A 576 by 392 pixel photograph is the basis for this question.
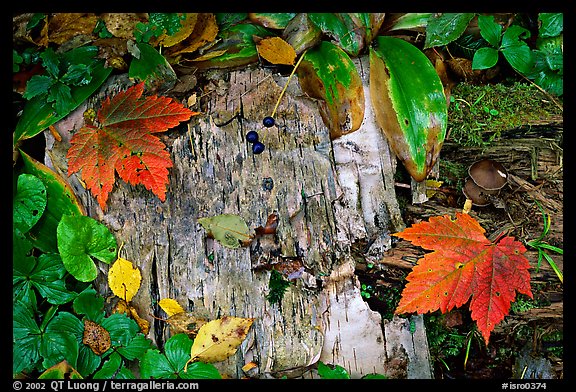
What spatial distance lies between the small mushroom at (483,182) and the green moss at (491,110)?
183 mm

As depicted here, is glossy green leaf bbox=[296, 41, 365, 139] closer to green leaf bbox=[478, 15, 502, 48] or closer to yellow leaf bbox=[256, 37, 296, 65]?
yellow leaf bbox=[256, 37, 296, 65]

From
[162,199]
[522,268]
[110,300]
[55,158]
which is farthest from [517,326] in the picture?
[55,158]

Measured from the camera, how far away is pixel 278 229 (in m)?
2.69

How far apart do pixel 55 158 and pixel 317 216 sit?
1491mm

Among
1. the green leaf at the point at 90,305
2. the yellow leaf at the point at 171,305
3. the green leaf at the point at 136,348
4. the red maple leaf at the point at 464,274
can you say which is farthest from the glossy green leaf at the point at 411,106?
the green leaf at the point at 90,305

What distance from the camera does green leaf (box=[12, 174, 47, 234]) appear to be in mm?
2707

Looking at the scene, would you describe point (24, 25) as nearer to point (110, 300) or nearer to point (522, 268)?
point (110, 300)

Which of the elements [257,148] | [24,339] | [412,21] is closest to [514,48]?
[412,21]

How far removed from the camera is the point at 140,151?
8.62 ft

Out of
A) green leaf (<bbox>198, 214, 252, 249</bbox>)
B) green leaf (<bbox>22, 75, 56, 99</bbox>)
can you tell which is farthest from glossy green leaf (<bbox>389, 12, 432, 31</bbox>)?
green leaf (<bbox>22, 75, 56, 99</bbox>)

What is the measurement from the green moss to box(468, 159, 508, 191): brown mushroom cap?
168 millimetres

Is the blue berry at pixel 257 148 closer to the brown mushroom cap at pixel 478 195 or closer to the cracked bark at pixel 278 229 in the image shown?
the cracked bark at pixel 278 229

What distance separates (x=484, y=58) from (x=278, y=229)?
1595mm

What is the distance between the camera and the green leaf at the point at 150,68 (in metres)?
2.91
